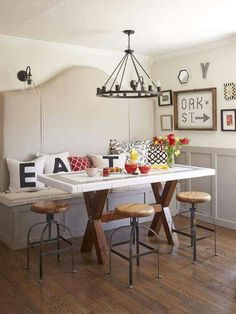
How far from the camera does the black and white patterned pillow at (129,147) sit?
4855 millimetres

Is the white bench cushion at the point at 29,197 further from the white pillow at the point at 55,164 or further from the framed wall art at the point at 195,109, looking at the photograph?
the framed wall art at the point at 195,109

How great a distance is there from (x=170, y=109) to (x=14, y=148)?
243 cm

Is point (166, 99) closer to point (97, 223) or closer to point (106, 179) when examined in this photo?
point (106, 179)

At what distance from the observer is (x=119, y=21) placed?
3586mm

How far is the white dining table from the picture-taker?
9.78 ft

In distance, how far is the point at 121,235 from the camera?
160 inches

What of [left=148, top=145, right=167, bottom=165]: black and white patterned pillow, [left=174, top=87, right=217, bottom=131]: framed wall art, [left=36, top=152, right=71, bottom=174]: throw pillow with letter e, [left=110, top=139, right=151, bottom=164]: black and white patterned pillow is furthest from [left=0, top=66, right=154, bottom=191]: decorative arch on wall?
[left=174, top=87, right=217, bottom=131]: framed wall art

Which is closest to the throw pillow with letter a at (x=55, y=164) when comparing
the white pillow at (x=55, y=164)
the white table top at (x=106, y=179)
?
the white pillow at (x=55, y=164)

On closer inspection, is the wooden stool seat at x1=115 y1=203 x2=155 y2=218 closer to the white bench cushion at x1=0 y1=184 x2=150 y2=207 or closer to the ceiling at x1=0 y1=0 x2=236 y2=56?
the white bench cushion at x1=0 y1=184 x2=150 y2=207

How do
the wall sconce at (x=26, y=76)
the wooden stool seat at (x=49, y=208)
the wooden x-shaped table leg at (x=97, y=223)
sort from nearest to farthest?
1. the wooden stool seat at (x=49, y=208)
2. the wooden x-shaped table leg at (x=97, y=223)
3. the wall sconce at (x=26, y=76)

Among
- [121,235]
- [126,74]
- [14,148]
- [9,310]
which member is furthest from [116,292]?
[126,74]

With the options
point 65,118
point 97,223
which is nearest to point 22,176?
point 65,118

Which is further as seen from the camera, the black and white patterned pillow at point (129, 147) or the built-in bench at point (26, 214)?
the black and white patterned pillow at point (129, 147)

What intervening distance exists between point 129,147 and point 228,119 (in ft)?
4.65
